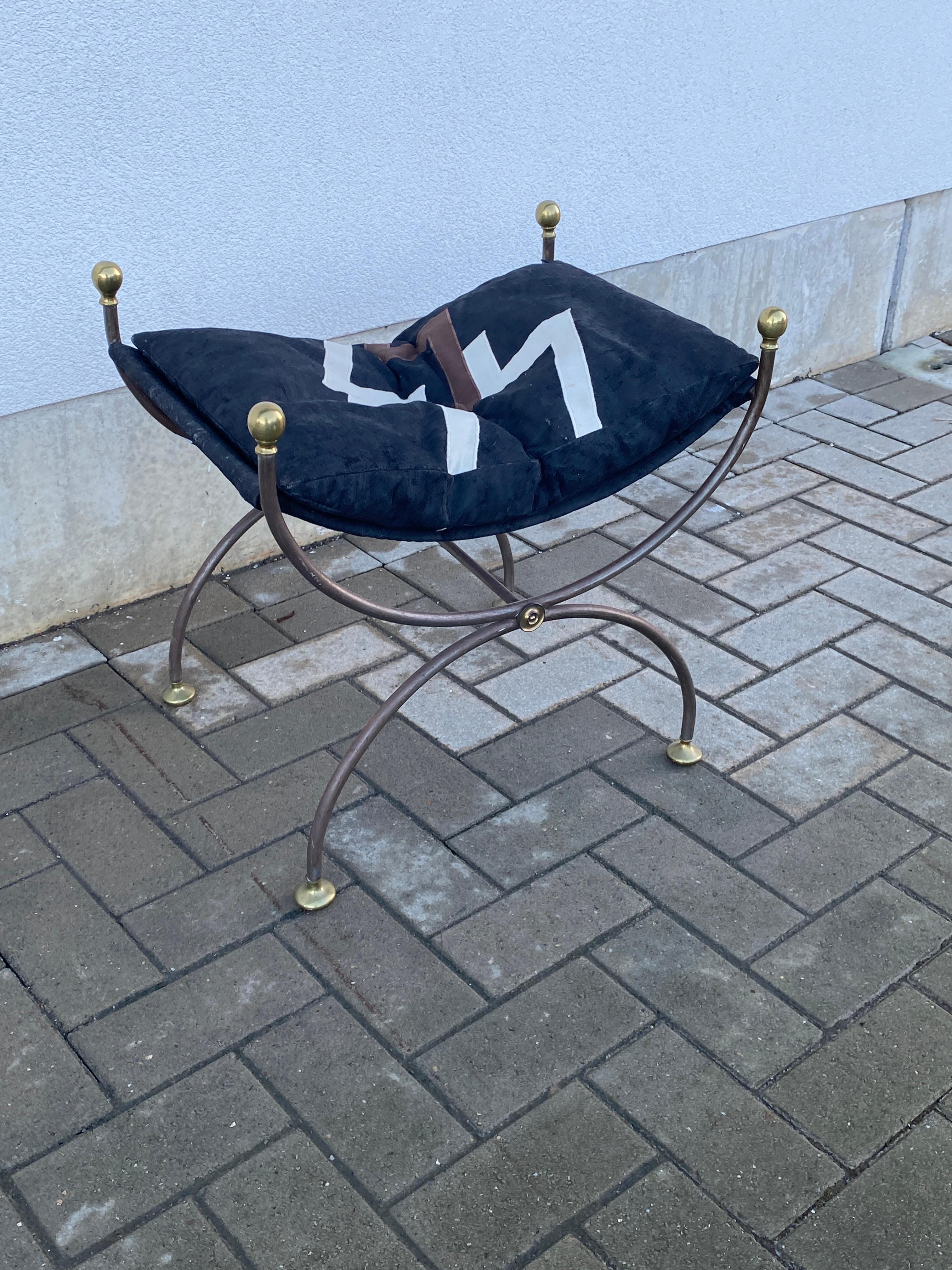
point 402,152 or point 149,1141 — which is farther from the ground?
point 402,152

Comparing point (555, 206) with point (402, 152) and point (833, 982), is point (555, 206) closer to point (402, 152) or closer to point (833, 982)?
point (402, 152)

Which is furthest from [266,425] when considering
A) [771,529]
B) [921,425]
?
[921,425]

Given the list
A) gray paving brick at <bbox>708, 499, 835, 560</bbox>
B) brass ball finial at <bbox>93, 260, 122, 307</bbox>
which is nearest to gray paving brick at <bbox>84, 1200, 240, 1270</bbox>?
brass ball finial at <bbox>93, 260, 122, 307</bbox>

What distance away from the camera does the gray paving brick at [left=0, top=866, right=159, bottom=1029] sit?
1664mm

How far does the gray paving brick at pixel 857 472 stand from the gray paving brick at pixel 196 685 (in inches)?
59.2

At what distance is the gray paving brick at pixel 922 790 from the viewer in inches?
77.4

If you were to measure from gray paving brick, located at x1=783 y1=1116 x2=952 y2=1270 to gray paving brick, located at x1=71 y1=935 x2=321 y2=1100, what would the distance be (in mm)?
687

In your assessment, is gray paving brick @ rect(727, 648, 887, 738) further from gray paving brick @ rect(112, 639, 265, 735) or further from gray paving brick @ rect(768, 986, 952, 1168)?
gray paving brick @ rect(112, 639, 265, 735)

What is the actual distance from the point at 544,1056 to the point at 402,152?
5.95 feet

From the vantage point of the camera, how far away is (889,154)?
351 cm

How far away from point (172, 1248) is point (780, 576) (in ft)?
5.90

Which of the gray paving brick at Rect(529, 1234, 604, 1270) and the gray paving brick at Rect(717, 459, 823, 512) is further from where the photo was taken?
the gray paving brick at Rect(717, 459, 823, 512)

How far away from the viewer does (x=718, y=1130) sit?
1.48 meters

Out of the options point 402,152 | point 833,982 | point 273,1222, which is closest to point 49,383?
point 402,152
